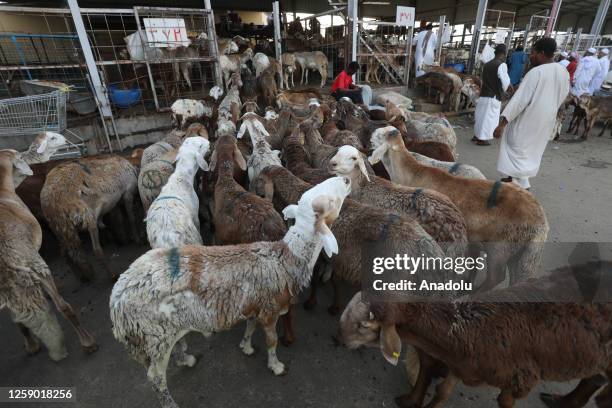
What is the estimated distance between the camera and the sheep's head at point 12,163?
12.4 feet

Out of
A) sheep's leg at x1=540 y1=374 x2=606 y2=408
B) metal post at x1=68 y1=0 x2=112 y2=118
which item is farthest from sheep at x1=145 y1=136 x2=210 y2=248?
metal post at x1=68 y1=0 x2=112 y2=118

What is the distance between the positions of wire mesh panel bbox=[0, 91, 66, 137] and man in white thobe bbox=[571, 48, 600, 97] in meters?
18.1

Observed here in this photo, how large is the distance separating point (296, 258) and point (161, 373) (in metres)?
1.41

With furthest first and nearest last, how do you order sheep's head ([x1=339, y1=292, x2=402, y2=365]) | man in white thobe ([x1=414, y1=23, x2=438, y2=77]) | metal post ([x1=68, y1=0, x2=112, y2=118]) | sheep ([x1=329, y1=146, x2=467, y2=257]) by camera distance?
1. man in white thobe ([x1=414, y1=23, x2=438, y2=77])
2. metal post ([x1=68, y1=0, x2=112, y2=118])
3. sheep ([x1=329, y1=146, x2=467, y2=257])
4. sheep's head ([x1=339, y1=292, x2=402, y2=365])

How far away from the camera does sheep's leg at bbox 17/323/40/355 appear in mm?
3104

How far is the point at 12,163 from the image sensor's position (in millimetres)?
3891

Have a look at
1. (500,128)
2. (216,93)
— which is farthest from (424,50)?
(500,128)

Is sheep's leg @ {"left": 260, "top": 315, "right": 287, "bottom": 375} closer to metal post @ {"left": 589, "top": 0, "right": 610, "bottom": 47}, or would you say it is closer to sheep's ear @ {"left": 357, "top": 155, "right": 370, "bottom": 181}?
sheep's ear @ {"left": 357, "top": 155, "right": 370, "bottom": 181}

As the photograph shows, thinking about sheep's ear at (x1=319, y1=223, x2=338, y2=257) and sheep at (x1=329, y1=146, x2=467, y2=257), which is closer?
sheep's ear at (x1=319, y1=223, x2=338, y2=257)

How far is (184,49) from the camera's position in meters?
10.2

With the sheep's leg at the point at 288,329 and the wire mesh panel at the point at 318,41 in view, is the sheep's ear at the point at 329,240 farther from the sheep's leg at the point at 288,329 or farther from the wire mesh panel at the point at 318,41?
the wire mesh panel at the point at 318,41

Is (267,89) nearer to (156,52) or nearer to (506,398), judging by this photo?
(156,52)

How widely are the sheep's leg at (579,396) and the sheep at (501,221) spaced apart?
1015 millimetres

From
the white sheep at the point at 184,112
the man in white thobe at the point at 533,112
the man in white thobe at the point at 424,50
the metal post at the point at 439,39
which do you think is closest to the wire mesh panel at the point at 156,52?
the white sheep at the point at 184,112
